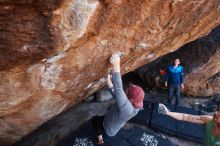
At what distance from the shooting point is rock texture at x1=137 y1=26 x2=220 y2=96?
7.11 meters

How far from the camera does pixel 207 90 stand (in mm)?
7422

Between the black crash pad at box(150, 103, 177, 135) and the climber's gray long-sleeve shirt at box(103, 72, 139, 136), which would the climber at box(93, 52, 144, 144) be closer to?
the climber's gray long-sleeve shirt at box(103, 72, 139, 136)

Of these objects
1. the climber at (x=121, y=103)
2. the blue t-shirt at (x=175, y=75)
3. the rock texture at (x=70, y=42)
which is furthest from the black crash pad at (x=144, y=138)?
the climber at (x=121, y=103)

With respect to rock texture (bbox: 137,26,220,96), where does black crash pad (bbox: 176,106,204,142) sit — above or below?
below

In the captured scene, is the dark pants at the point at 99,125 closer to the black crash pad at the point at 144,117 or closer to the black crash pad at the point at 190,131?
the black crash pad at the point at 144,117

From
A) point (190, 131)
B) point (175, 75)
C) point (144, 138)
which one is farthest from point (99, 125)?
point (175, 75)

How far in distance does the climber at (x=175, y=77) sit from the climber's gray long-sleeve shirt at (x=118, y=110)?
2718mm

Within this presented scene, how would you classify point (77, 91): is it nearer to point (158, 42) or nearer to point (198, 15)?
point (158, 42)

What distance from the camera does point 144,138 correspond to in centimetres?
561

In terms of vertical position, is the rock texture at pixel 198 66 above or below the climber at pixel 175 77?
above

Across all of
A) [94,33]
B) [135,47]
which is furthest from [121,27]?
[135,47]

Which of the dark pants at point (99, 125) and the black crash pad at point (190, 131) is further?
the black crash pad at point (190, 131)

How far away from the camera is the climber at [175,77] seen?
249 inches

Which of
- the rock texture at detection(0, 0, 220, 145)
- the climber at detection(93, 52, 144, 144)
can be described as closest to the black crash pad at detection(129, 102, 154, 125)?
the rock texture at detection(0, 0, 220, 145)
